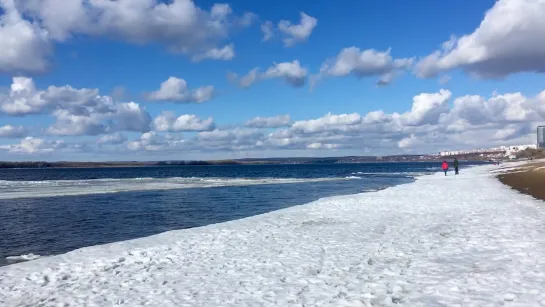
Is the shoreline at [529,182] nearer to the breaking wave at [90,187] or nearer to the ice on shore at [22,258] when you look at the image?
the ice on shore at [22,258]

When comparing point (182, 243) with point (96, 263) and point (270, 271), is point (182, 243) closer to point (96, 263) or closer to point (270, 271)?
point (96, 263)

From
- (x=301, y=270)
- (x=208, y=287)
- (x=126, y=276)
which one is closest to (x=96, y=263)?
(x=126, y=276)

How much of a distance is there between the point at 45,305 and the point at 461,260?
32.9ft

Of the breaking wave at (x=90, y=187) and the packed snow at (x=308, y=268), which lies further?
the breaking wave at (x=90, y=187)

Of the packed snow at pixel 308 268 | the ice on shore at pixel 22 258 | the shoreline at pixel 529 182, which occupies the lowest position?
the ice on shore at pixel 22 258

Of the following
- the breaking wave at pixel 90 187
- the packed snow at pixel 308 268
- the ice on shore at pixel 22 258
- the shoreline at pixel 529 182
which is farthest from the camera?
the breaking wave at pixel 90 187

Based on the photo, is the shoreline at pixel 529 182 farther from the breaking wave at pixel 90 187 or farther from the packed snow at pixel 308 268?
the breaking wave at pixel 90 187

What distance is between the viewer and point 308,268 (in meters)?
11.5

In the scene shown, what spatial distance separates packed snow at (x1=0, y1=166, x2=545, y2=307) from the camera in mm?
9203

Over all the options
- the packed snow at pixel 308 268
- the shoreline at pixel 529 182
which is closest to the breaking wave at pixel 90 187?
the shoreline at pixel 529 182

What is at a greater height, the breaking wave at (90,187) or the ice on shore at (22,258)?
the breaking wave at (90,187)

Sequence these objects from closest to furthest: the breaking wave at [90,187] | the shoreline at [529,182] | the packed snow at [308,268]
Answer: the packed snow at [308,268]
the shoreline at [529,182]
the breaking wave at [90,187]

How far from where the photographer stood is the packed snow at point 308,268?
920 centimetres

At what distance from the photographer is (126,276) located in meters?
11.3
